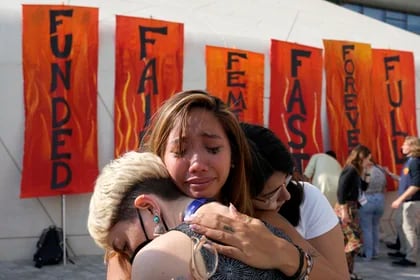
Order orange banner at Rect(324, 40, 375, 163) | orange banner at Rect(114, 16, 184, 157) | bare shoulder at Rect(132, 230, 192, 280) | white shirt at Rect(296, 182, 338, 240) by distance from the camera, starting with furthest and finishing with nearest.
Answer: orange banner at Rect(324, 40, 375, 163)
orange banner at Rect(114, 16, 184, 157)
white shirt at Rect(296, 182, 338, 240)
bare shoulder at Rect(132, 230, 192, 280)

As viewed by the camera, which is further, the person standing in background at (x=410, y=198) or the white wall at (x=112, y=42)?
the white wall at (x=112, y=42)

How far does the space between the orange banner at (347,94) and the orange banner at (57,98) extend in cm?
404

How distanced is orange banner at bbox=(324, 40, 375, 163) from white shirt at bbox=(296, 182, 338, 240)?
24.1 ft

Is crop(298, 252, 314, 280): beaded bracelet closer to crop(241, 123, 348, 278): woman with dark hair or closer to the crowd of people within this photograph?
the crowd of people

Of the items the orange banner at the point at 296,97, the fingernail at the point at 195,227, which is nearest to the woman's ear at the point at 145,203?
the fingernail at the point at 195,227

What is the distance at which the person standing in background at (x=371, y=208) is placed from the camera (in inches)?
305

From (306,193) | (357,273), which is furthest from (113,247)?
(357,273)

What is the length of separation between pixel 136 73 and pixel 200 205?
270 inches

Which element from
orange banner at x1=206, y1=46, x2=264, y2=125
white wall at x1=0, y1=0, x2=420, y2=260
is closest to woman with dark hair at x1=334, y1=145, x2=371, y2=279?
orange banner at x1=206, y1=46, x2=264, y2=125

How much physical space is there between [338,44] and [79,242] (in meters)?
5.27

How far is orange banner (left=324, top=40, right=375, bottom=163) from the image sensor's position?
30.6ft

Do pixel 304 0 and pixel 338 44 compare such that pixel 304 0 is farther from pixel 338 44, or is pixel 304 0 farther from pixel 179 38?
pixel 179 38

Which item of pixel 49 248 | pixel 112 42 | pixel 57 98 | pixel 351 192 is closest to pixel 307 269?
pixel 351 192

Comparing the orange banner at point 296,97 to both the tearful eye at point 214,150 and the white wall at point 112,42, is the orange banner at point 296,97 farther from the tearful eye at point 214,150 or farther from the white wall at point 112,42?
the tearful eye at point 214,150
